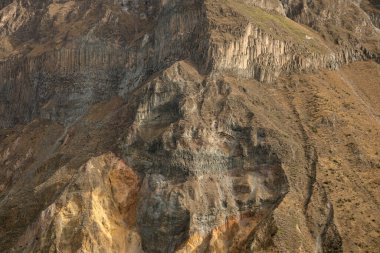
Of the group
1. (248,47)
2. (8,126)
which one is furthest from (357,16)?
(8,126)

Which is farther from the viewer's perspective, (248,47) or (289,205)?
(248,47)

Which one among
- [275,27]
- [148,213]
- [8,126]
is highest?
[275,27]

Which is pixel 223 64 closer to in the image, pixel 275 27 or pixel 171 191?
pixel 275 27

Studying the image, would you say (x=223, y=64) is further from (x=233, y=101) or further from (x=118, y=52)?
(x=118, y=52)

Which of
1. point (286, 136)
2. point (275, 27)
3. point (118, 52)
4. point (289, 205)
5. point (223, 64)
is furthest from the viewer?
point (118, 52)

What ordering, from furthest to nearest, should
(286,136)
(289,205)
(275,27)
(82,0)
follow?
(82,0) < (275,27) < (286,136) < (289,205)

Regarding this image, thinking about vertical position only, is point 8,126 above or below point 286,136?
below
